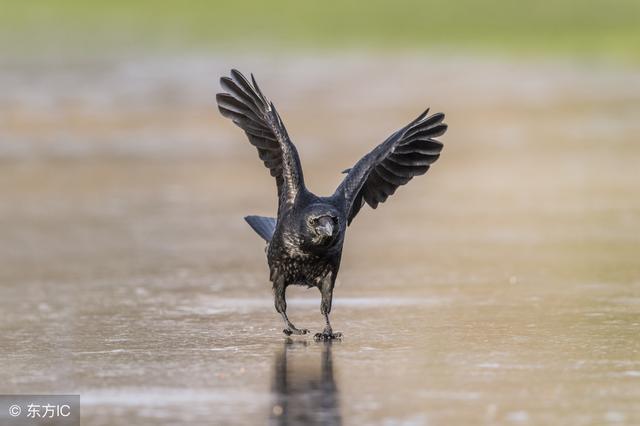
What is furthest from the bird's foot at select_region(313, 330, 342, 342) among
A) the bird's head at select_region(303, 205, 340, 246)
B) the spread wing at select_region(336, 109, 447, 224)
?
the spread wing at select_region(336, 109, 447, 224)

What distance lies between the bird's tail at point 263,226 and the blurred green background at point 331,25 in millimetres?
25666

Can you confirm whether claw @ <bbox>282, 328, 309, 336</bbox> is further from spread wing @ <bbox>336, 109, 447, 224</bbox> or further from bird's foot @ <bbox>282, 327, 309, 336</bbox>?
spread wing @ <bbox>336, 109, 447, 224</bbox>

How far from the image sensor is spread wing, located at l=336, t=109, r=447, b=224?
820 centimetres

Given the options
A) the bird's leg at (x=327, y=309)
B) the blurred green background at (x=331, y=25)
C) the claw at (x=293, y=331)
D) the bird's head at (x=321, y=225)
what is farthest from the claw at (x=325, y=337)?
the blurred green background at (x=331, y=25)

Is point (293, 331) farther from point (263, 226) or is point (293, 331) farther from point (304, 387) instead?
point (304, 387)

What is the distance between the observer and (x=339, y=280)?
9.77 m

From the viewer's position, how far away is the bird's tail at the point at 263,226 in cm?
828

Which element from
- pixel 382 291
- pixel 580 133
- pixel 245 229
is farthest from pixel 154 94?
pixel 382 291

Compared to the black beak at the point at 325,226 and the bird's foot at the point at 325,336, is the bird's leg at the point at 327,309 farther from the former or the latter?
the black beak at the point at 325,226

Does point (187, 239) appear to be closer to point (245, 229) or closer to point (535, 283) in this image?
point (245, 229)

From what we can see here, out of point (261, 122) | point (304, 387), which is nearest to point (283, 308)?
point (261, 122)

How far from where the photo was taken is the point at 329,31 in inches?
1690

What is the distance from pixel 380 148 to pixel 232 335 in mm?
1357

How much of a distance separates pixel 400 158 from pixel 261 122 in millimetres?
865
